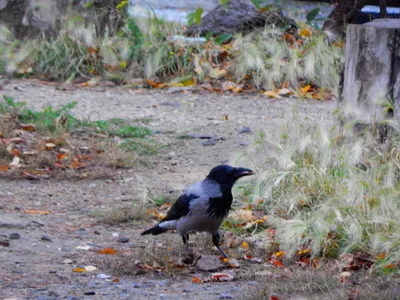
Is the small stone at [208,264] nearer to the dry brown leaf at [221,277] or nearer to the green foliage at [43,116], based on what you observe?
the dry brown leaf at [221,277]

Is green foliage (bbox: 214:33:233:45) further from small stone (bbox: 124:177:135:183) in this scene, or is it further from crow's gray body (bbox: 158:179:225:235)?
crow's gray body (bbox: 158:179:225:235)

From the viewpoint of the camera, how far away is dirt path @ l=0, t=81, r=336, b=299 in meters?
4.56

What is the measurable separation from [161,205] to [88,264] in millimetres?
1402

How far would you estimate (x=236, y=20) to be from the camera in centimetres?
1136

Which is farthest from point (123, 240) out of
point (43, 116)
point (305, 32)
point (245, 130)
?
point (305, 32)

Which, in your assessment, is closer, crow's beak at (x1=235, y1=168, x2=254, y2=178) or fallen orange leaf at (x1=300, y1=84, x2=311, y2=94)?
crow's beak at (x1=235, y1=168, x2=254, y2=178)

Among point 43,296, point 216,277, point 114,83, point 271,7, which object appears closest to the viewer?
point 43,296

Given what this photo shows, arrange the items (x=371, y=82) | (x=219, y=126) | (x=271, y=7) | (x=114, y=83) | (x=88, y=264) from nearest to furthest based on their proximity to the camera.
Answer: (x=88, y=264)
(x=371, y=82)
(x=219, y=126)
(x=114, y=83)
(x=271, y=7)

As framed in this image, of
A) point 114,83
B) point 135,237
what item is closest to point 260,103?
point 114,83

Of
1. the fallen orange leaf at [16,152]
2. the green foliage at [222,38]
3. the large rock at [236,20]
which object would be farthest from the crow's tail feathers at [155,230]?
the large rock at [236,20]

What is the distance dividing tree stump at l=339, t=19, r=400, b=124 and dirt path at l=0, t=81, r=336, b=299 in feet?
1.28

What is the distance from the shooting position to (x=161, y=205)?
20.8 feet

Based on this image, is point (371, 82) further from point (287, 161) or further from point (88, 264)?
point (88, 264)

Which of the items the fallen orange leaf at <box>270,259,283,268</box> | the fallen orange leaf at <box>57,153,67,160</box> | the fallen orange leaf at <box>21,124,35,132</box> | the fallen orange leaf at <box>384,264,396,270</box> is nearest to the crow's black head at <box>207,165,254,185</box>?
the fallen orange leaf at <box>270,259,283,268</box>
